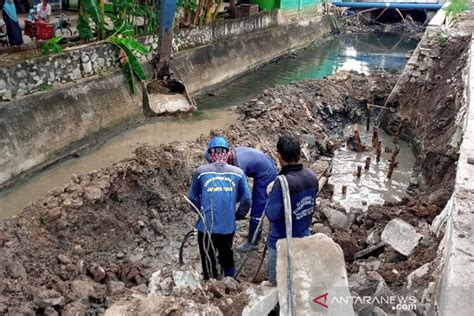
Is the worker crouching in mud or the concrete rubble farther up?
the worker crouching in mud

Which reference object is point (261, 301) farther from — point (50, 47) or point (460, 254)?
point (50, 47)

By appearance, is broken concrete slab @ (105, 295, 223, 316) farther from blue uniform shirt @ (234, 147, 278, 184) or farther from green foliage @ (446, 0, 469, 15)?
green foliage @ (446, 0, 469, 15)

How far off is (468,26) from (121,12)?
1117 centimetres

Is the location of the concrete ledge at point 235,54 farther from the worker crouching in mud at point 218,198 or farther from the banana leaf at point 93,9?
the worker crouching in mud at point 218,198

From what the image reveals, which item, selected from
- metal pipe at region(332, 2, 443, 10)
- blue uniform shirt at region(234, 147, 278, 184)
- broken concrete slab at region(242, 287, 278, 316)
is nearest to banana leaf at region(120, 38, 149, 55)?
blue uniform shirt at region(234, 147, 278, 184)

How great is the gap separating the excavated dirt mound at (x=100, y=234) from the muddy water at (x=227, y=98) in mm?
1177

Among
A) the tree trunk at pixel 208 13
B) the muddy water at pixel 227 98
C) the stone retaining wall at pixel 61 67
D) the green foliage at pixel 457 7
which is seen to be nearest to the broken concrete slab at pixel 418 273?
the muddy water at pixel 227 98

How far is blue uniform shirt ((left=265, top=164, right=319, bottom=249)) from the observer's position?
163 inches

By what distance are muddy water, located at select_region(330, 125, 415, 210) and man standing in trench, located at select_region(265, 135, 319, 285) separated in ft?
15.0

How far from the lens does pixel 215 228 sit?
503 cm

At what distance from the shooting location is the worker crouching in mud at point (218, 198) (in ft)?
16.1

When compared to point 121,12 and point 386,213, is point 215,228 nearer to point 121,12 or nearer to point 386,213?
point 386,213

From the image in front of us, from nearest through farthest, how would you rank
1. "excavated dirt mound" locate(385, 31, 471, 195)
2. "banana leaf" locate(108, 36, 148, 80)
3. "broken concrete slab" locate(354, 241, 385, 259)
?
"broken concrete slab" locate(354, 241, 385, 259) < "excavated dirt mound" locate(385, 31, 471, 195) < "banana leaf" locate(108, 36, 148, 80)

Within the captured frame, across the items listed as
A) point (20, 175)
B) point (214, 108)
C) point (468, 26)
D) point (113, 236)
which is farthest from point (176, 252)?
point (468, 26)
